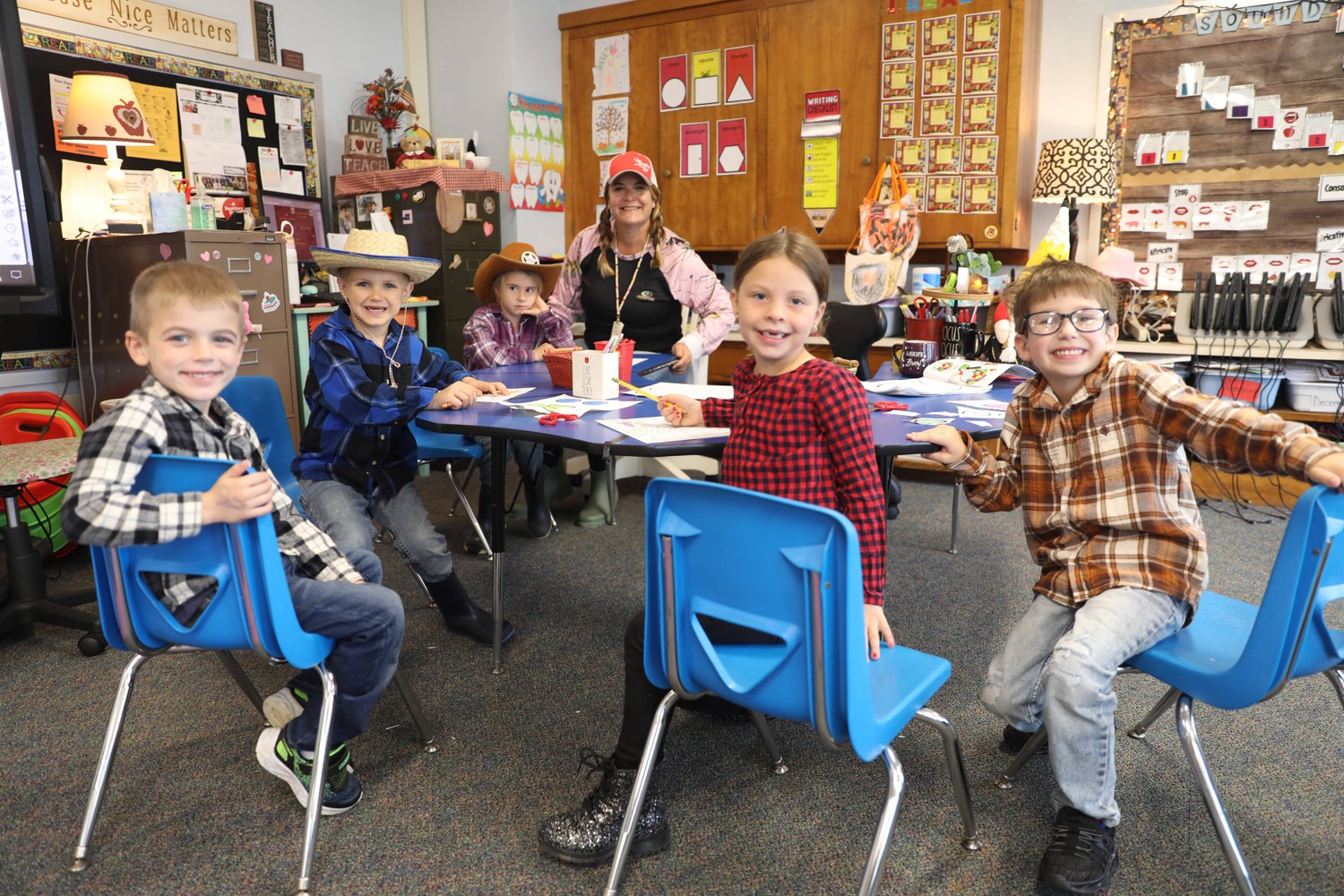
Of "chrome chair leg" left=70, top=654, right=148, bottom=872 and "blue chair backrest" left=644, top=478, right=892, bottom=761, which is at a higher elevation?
"blue chair backrest" left=644, top=478, right=892, bottom=761

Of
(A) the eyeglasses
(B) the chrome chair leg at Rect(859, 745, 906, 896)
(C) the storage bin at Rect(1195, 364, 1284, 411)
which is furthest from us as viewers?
(C) the storage bin at Rect(1195, 364, 1284, 411)

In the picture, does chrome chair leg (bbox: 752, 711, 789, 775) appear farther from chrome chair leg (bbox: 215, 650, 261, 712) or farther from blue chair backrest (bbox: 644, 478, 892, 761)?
chrome chair leg (bbox: 215, 650, 261, 712)

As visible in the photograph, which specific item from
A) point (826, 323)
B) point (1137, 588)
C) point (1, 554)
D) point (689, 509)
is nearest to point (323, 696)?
point (689, 509)

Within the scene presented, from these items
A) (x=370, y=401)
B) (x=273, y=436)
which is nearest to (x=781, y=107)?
(x=370, y=401)

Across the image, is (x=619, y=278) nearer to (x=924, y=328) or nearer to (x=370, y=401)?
(x=924, y=328)

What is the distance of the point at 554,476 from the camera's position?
3.44m

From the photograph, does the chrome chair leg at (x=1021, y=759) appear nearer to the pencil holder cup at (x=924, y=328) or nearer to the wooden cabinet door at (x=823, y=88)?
the pencil holder cup at (x=924, y=328)

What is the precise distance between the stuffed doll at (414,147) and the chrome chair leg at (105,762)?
3361mm

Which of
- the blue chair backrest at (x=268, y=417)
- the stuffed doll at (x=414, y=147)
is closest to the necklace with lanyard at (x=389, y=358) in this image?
the blue chair backrest at (x=268, y=417)

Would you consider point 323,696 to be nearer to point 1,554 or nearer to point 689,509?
point 689,509

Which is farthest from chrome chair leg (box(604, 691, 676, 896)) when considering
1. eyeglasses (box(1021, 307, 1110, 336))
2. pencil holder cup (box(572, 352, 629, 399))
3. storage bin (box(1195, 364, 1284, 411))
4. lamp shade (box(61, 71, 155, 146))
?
storage bin (box(1195, 364, 1284, 411))

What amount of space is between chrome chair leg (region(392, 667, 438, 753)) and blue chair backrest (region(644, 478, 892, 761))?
2.54 feet

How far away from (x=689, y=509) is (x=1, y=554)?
114 inches

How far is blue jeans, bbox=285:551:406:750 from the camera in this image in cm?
146
